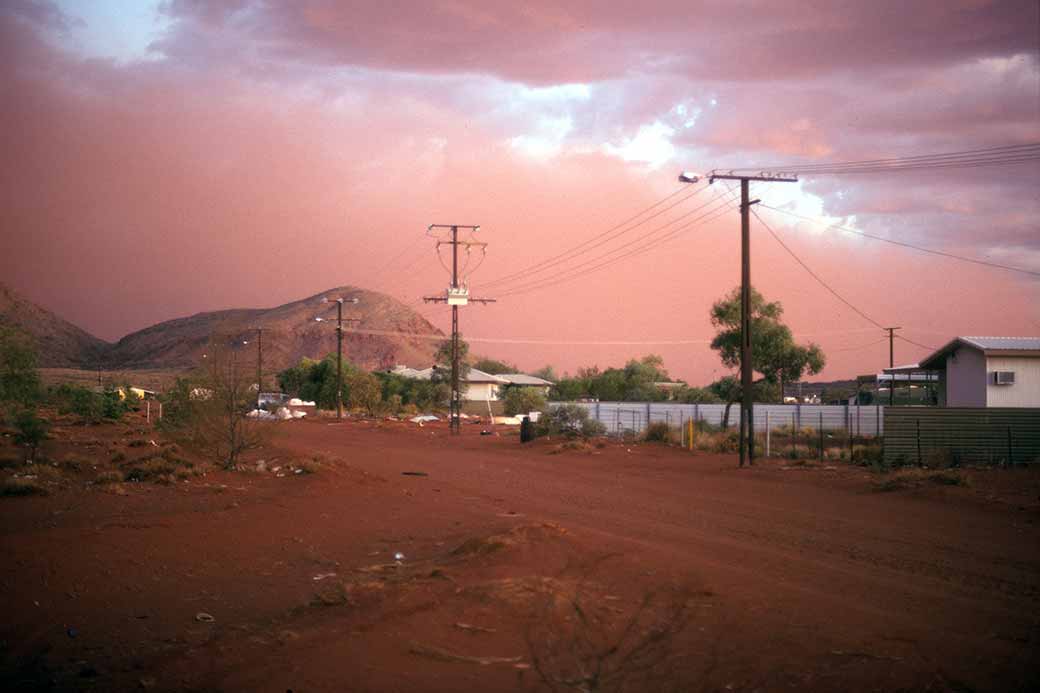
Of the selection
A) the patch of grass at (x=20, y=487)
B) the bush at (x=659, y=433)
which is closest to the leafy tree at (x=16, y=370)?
the patch of grass at (x=20, y=487)

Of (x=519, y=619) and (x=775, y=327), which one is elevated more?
(x=775, y=327)

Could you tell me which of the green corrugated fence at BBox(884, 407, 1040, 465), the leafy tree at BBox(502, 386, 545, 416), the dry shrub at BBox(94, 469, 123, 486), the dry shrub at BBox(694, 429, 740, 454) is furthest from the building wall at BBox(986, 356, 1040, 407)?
the leafy tree at BBox(502, 386, 545, 416)

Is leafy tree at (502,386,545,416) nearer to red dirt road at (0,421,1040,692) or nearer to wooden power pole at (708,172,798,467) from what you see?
wooden power pole at (708,172,798,467)

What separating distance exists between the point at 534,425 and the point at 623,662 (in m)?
37.3

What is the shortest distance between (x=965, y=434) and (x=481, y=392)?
71213mm

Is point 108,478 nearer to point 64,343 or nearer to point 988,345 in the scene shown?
point 988,345

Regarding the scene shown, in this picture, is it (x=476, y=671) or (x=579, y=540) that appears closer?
(x=476, y=671)

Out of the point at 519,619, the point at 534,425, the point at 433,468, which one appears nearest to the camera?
the point at 519,619

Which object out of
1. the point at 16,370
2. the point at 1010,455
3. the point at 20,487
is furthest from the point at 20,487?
the point at 1010,455


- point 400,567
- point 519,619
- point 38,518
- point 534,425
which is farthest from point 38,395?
point 519,619

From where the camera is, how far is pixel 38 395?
42500 millimetres

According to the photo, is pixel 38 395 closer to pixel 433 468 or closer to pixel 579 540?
pixel 433 468

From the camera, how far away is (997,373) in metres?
38.2

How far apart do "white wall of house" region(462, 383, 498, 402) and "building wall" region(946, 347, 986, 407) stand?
6006 centimetres
